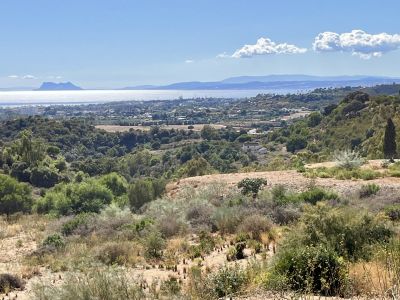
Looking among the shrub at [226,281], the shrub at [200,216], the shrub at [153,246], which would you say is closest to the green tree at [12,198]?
the shrub at [200,216]

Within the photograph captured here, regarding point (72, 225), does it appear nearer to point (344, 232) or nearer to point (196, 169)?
point (344, 232)

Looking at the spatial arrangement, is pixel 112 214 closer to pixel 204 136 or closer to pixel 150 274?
pixel 150 274

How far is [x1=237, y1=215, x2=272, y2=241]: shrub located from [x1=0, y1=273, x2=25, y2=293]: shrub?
6.34m

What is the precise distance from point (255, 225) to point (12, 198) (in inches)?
593

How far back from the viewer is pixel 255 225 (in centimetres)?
1430

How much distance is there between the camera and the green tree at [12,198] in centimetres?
2458

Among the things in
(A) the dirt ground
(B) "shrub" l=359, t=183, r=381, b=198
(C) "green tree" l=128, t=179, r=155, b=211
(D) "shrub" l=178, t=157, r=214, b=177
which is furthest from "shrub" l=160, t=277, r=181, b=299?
(D) "shrub" l=178, t=157, r=214, b=177

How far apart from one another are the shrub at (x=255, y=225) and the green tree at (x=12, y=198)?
1457 cm

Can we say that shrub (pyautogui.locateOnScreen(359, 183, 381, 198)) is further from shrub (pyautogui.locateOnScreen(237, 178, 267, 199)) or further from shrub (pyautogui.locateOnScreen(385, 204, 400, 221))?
shrub (pyautogui.locateOnScreen(237, 178, 267, 199))

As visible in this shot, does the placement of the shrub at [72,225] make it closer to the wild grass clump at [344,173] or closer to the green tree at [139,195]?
the green tree at [139,195]

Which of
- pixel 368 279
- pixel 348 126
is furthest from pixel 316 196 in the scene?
pixel 348 126

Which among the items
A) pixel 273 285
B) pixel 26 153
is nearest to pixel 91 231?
pixel 273 285

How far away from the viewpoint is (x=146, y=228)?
589 inches

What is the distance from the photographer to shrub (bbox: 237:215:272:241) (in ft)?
46.6
